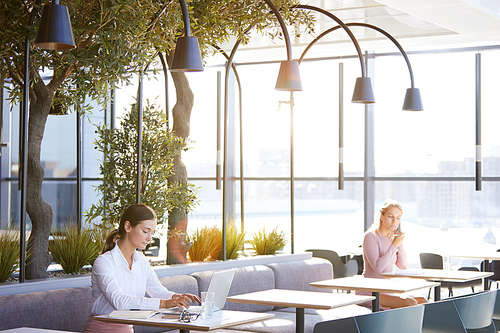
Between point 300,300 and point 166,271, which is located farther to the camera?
point 166,271

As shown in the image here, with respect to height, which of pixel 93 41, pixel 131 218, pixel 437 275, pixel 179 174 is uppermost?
→ pixel 93 41

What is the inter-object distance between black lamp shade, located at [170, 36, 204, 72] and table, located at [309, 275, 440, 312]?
192 cm

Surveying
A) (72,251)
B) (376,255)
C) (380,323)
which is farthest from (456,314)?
(72,251)

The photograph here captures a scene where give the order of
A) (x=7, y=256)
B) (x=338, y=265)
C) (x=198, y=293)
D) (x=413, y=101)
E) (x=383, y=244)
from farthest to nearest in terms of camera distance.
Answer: (x=338, y=265) → (x=413, y=101) → (x=383, y=244) → (x=198, y=293) → (x=7, y=256)

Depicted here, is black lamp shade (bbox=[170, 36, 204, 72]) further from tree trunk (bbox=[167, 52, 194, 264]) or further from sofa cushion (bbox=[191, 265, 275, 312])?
tree trunk (bbox=[167, 52, 194, 264])

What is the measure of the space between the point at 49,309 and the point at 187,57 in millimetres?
1829

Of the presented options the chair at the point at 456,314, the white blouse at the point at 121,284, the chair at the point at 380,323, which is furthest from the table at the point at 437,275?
the white blouse at the point at 121,284

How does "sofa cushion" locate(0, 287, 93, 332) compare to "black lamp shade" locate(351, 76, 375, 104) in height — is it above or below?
A: below

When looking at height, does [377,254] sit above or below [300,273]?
above

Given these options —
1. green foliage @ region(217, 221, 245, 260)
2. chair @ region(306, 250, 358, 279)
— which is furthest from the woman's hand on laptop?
chair @ region(306, 250, 358, 279)

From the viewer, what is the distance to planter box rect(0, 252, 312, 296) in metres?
4.24

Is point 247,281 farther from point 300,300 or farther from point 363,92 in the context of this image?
point 363,92

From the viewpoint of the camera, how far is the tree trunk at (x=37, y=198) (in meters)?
4.69

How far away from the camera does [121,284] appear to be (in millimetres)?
3838
